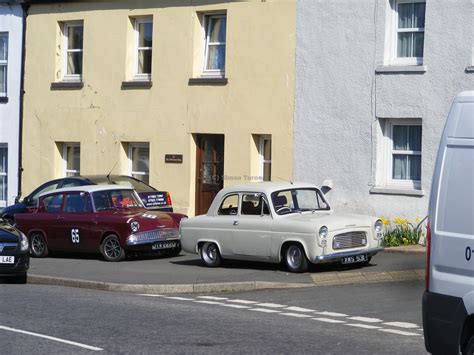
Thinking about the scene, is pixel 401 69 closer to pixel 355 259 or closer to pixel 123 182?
pixel 355 259

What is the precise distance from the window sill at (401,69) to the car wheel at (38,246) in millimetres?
8069

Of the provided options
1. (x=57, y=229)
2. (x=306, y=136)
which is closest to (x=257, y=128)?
(x=306, y=136)

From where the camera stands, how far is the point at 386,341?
12.6 m

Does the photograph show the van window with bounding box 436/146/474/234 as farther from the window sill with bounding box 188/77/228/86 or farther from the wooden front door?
the wooden front door

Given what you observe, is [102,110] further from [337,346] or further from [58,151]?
[337,346]

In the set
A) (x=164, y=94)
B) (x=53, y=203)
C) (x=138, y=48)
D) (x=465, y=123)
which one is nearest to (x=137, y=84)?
(x=164, y=94)

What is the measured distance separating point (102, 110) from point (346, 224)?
38.6ft

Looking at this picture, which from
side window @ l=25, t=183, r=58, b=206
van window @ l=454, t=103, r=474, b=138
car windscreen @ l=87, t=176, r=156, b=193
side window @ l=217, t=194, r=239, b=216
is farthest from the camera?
side window @ l=25, t=183, r=58, b=206

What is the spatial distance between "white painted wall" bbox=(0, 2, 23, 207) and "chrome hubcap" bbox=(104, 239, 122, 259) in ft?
31.1

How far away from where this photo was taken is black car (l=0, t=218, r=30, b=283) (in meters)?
19.2

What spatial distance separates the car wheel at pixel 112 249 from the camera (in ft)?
74.1

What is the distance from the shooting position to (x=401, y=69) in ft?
77.2

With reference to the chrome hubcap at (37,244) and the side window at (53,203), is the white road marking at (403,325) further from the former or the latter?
the chrome hubcap at (37,244)

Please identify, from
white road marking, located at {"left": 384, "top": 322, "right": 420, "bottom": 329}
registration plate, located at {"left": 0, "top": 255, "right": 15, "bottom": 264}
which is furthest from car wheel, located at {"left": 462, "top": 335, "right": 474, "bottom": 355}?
registration plate, located at {"left": 0, "top": 255, "right": 15, "bottom": 264}
